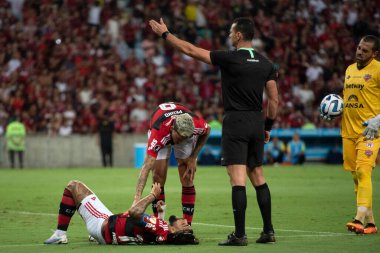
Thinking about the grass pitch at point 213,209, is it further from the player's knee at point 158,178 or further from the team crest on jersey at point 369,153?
the team crest on jersey at point 369,153

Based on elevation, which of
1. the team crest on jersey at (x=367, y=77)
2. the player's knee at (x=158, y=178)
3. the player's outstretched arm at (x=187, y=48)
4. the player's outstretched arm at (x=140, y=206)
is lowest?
the player's outstretched arm at (x=140, y=206)

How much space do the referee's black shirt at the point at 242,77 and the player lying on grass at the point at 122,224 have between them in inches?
53.3

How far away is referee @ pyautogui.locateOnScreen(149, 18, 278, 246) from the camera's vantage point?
33.4 feet

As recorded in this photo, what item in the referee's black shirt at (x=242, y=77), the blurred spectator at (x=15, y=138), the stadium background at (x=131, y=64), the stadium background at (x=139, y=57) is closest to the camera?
the referee's black shirt at (x=242, y=77)

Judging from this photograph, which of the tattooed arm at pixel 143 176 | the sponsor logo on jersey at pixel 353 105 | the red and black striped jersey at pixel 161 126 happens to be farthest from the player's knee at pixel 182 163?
the sponsor logo on jersey at pixel 353 105

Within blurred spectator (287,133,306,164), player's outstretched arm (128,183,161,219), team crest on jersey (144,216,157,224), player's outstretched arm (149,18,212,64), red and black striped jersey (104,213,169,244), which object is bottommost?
blurred spectator (287,133,306,164)

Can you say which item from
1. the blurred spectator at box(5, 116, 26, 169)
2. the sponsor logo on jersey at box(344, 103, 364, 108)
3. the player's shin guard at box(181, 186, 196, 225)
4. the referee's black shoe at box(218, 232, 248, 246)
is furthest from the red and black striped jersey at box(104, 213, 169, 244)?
the blurred spectator at box(5, 116, 26, 169)

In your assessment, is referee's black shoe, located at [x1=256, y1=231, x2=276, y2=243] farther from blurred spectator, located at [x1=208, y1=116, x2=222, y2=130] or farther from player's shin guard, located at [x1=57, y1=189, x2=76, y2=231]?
blurred spectator, located at [x1=208, y1=116, x2=222, y2=130]

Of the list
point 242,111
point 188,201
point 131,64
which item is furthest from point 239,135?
point 131,64

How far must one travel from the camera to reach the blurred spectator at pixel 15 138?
31.3 meters

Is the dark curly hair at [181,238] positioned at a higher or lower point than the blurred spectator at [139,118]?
lower

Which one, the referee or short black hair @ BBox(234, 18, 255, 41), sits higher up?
short black hair @ BBox(234, 18, 255, 41)

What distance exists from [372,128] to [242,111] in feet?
7.38

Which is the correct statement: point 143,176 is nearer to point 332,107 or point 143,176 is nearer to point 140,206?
point 140,206
